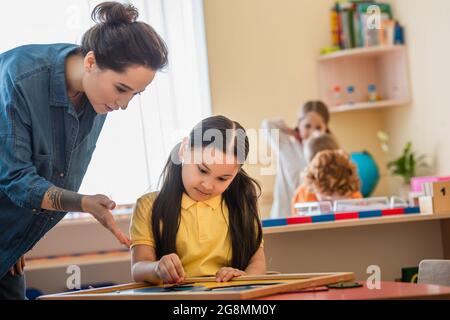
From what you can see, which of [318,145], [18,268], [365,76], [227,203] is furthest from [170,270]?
[365,76]

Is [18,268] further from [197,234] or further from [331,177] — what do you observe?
[331,177]

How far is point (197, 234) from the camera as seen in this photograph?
1796mm

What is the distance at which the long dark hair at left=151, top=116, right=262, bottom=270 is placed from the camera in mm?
1773

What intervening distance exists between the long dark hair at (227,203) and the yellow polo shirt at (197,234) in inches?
0.6

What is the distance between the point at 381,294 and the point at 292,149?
9.17ft

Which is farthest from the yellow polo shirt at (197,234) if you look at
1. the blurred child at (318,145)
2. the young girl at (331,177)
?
the blurred child at (318,145)

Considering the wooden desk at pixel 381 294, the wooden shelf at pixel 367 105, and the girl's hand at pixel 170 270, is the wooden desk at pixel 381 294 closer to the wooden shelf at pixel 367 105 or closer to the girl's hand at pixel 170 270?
the girl's hand at pixel 170 270

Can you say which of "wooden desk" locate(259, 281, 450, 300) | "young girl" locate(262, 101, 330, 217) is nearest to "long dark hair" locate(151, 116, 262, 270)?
"wooden desk" locate(259, 281, 450, 300)

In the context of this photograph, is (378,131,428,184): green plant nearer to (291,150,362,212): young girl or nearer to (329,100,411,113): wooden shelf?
(329,100,411,113): wooden shelf

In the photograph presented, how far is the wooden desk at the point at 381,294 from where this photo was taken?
1.17 metres

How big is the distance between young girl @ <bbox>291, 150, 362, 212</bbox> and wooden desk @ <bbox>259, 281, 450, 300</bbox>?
177 cm
